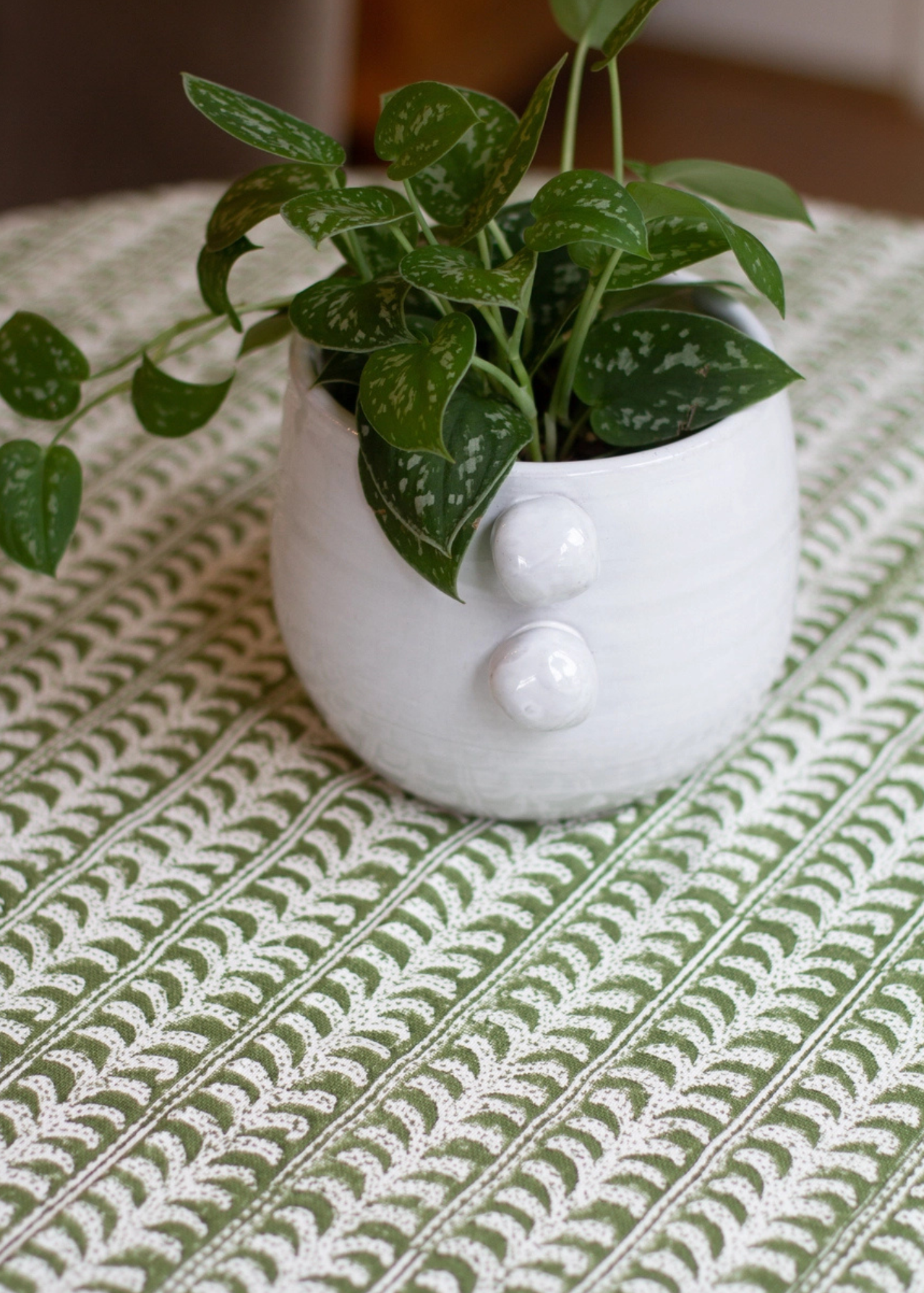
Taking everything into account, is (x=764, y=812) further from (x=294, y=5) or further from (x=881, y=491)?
(x=294, y=5)

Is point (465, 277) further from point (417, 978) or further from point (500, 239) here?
point (417, 978)

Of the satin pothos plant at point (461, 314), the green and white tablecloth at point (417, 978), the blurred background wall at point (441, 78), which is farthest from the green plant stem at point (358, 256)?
the blurred background wall at point (441, 78)

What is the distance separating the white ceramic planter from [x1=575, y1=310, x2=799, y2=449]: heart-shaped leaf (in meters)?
0.01

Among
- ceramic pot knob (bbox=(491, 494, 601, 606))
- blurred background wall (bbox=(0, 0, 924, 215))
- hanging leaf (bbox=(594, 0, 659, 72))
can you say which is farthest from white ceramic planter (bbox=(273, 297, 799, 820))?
blurred background wall (bbox=(0, 0, 924, 215))

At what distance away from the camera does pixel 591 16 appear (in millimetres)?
547

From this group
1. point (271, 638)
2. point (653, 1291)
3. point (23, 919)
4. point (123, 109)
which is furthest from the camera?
point (123, 109)

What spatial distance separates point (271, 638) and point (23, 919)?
20 centimetres

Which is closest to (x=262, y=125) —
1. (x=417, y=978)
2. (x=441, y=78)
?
(x=417, y=978)

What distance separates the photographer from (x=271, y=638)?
68cm

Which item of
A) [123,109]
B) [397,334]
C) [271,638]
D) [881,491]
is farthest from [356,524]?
[123,109]

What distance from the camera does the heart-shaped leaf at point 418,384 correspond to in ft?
1.37

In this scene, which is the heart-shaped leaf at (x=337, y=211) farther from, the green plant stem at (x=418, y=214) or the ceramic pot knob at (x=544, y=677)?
the ceramic pot knob at (x=544, y=677)

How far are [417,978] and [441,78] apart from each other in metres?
1.99

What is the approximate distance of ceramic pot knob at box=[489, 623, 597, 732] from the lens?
1.54 ft
